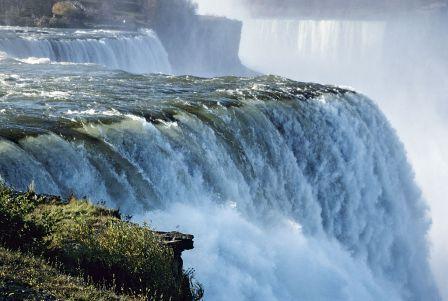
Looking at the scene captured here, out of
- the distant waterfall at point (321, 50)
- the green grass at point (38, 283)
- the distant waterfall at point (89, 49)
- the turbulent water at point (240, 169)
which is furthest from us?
the distant waterfall at point (321, 50)

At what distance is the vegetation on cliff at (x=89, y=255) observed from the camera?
6113mm

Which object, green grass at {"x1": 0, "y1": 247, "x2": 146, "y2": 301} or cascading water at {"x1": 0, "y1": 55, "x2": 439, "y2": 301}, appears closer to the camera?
green grass at {"x1": 0, "y1": 247, "x2": 146, "y2": 301}

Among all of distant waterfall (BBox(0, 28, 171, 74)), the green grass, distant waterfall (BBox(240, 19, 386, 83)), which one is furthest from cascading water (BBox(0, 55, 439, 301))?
distant waterfall (BBox(240, 19, 386, 83))

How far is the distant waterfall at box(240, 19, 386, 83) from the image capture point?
78.7 metres

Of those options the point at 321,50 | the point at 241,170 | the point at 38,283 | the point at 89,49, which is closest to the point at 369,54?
the point at 321,50

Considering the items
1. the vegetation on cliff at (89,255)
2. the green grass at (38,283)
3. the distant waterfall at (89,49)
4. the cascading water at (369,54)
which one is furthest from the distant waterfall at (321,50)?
the green grass at (38,283)

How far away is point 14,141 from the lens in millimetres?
11023

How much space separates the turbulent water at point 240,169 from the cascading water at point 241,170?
38mm

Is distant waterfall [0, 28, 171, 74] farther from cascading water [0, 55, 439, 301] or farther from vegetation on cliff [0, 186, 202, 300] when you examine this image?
vegetation on cliff [0, 186, 202, 300]

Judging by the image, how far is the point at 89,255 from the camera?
6812 millimetres

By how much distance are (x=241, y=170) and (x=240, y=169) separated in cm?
4

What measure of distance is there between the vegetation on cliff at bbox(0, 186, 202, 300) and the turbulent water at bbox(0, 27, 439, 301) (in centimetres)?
204

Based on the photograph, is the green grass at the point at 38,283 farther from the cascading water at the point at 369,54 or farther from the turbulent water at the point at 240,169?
the cascading water at the point at 369,54

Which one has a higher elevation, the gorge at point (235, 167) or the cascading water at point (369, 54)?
the cascading water at point (369, 54)
